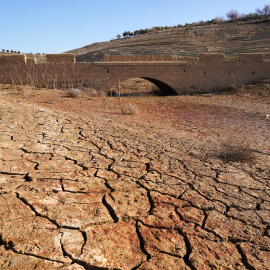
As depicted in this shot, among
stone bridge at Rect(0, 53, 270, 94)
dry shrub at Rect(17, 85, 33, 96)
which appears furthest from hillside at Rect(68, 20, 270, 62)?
dry shrub at Rect(17, 85, 33, 96)

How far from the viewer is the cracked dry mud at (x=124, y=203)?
6.40ft

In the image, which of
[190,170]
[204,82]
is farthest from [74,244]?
[204,82]

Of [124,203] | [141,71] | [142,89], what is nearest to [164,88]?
[142,89]

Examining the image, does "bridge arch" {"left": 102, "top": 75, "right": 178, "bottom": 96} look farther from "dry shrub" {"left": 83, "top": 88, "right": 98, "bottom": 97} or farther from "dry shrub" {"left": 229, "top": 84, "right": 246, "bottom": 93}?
"dry shrub" {"left": 229, "top": 84, "right": 246, "bottom": 93}

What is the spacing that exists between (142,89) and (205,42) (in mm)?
15459

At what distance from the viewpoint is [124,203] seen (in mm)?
2652

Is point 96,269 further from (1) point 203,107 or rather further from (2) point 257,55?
(2) point 257,55

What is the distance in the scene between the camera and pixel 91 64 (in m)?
11.2

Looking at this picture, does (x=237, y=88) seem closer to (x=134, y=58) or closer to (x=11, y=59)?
(x=134, y=58)

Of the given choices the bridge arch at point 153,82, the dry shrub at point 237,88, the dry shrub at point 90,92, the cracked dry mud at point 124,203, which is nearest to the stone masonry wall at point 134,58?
the bridge arch at point 153,82

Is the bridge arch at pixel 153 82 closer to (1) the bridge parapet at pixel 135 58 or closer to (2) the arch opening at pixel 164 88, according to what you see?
(2) the arch opening at pixel 164 88

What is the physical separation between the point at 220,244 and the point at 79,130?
11.4ft

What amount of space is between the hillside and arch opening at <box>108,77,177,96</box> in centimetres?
990

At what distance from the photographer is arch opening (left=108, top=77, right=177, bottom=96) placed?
45.3 feet
